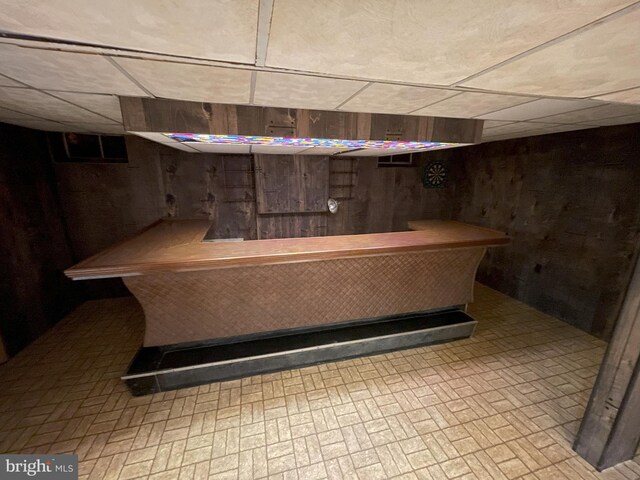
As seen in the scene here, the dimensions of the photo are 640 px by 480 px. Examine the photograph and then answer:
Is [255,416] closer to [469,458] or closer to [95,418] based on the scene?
[95,418]

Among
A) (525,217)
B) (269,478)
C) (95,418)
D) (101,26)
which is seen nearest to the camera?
(101,26)

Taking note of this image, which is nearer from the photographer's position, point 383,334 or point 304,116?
point 304,116

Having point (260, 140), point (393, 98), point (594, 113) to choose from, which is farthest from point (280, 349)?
point (594, 113)

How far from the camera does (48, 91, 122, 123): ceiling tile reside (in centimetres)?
142

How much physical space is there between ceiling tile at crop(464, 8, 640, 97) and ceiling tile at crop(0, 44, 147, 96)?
162cm

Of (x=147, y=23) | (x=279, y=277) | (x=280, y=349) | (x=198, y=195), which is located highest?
(x=147, y=23)

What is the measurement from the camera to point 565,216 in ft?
9.94

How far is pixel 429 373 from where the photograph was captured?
2.33 m

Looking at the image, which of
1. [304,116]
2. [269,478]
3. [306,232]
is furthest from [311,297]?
[306,232]

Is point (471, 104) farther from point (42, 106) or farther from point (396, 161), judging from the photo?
point (42, 106)

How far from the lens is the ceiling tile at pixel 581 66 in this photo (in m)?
0.75

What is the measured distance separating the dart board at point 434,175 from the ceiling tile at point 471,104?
253 cm

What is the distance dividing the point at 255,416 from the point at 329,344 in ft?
2.71

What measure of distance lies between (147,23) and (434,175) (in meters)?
4.45
